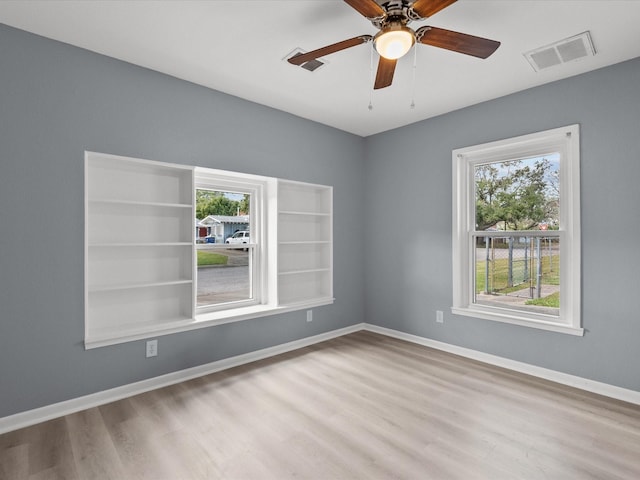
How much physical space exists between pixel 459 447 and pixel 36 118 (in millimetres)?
3581

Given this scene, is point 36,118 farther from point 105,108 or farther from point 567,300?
point 567,300

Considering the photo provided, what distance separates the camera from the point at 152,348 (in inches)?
114

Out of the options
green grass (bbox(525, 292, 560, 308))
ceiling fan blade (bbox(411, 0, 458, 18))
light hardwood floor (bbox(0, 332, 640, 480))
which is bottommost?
light hardwood floor (bbox(0, 332, 640, 480))

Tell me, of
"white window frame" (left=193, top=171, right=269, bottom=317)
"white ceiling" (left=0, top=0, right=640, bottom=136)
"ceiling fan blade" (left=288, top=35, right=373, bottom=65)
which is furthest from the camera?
"white window frame" (left=193, top=171, right=269, bottom=317)

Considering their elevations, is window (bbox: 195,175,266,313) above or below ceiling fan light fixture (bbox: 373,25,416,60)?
below

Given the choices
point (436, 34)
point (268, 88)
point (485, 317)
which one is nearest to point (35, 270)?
point (268, 88)

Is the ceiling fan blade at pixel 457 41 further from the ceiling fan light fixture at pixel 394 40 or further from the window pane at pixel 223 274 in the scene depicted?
the window pane at pixel 223 274

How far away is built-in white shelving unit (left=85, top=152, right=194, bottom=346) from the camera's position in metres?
2.69

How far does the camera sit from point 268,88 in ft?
10.7

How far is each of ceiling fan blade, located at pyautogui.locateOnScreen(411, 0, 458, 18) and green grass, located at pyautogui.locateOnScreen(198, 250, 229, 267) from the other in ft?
8.92

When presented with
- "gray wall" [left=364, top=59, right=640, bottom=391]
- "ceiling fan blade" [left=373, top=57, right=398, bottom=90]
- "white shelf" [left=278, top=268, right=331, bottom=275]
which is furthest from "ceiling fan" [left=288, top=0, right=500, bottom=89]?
"white shelf" [left=278, top=268, right=331, bottom=275]

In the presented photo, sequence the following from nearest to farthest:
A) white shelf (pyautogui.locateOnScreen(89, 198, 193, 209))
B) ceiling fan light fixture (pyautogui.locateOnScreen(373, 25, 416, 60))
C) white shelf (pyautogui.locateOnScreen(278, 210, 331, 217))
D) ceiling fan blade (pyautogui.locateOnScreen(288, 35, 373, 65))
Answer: ceiling fan light fixture (pyautogui.locateOnScreen(373, 25, 416, 60)), ceiling fan blade (pyautogui.locateOnScreen(288, 35, 373, 65)), white shelf (pyautogui.locateOnScreen(89, 198, 193, 209)), white shelf (pyautogui.locateOnScreen(278, 210, 331, 217))

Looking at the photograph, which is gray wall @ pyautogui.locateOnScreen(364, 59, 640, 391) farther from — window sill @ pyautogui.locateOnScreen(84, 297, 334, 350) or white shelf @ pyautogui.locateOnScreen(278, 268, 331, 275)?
window sill @ pyautogui.locateOnScreen(84, 297, 334, 350)

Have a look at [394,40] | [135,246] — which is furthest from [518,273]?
[135,246]
